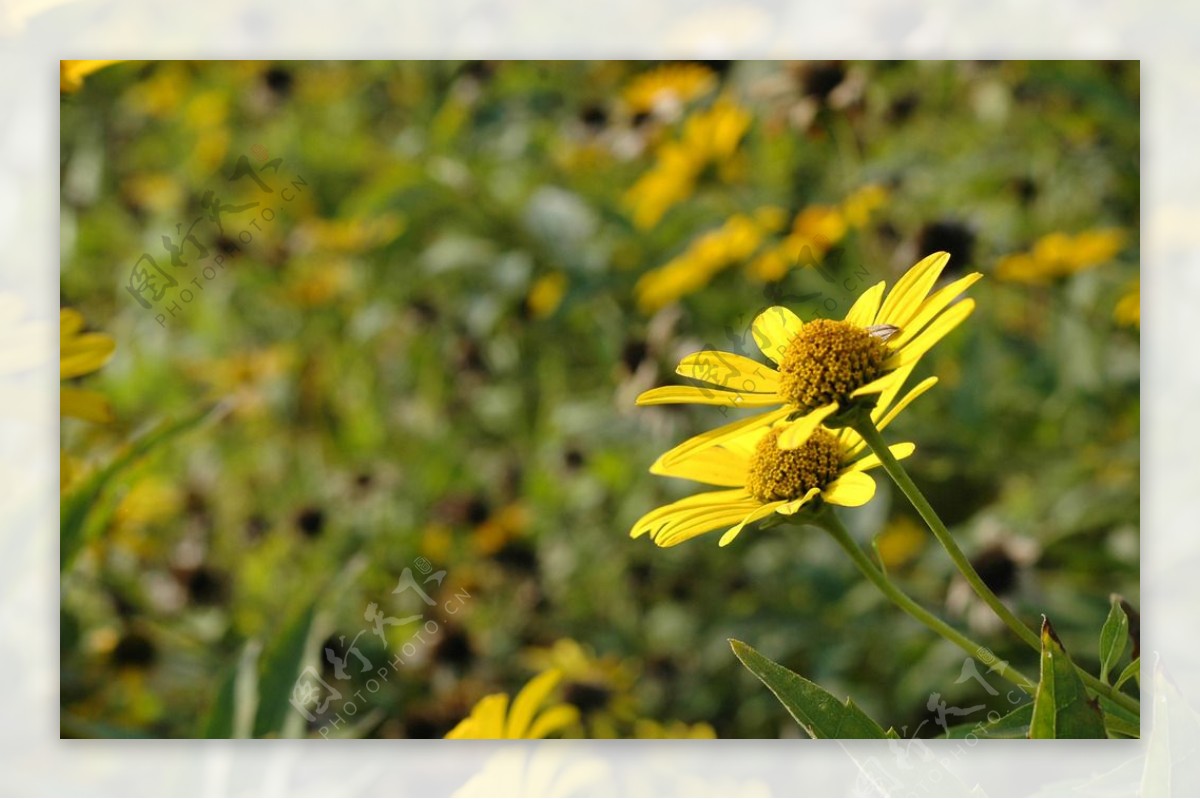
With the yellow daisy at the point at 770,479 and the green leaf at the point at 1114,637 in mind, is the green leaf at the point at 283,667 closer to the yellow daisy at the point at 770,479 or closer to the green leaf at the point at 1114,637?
the yellow daisy at the point at 770,479

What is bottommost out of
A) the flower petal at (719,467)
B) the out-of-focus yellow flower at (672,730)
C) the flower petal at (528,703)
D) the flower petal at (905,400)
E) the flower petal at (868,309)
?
the out-of-focus yellow flower at (672,730)

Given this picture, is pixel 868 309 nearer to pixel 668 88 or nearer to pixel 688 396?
pixel 688 396

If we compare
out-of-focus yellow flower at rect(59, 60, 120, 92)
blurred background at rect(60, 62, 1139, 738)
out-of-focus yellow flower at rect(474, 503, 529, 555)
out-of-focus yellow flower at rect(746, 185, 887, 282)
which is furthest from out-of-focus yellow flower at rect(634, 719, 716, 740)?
out-of-focus yellow flower at rect(59, 60, 120, 92)

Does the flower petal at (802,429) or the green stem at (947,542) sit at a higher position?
the flower petal at (802,429)

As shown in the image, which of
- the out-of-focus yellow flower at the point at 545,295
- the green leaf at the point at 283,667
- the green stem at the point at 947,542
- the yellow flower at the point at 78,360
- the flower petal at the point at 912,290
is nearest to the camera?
the green stem at the point at 947,542

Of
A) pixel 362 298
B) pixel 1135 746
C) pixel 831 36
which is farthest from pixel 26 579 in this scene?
pixel 1135 746


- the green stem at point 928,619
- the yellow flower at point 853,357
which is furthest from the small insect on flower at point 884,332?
the green stem at point 928,619
